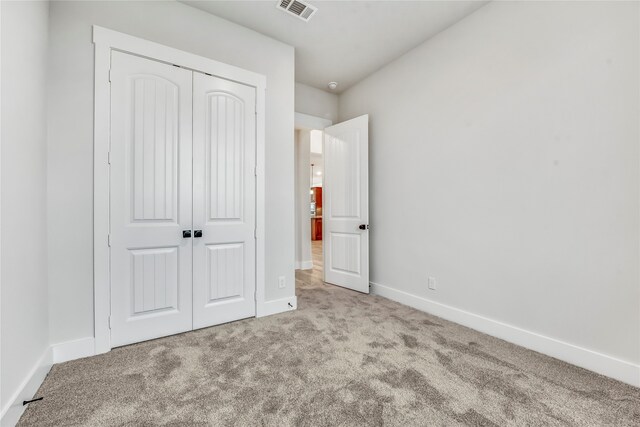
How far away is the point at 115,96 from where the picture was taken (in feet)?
6.88

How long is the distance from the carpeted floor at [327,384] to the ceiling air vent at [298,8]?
2.84m

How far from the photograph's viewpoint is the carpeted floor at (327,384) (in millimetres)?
1401

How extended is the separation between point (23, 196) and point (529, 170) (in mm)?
3328

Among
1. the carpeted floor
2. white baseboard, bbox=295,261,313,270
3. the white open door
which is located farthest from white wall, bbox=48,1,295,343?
white baseboard, bbox=295,261,313,270

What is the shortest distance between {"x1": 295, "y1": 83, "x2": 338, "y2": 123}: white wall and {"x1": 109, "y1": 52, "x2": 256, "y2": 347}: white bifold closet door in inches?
55.8

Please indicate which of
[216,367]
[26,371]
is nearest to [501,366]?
[216,367]

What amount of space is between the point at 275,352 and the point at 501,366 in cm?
156

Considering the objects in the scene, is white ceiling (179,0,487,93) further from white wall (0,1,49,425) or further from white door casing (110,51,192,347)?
white wall (0,1,49,425)

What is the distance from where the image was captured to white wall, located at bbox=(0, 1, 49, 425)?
4.33 ft

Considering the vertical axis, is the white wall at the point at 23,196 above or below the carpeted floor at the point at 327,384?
above

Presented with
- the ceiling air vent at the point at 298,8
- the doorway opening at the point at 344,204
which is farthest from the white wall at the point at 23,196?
the doorway opening at the point at 344,204

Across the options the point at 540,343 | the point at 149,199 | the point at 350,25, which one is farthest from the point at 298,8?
the point at 540,343

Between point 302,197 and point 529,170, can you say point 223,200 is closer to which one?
point 529,170

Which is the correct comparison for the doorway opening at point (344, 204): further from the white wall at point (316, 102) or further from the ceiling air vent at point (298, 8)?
the ceiling air vent at point (298, 8)
